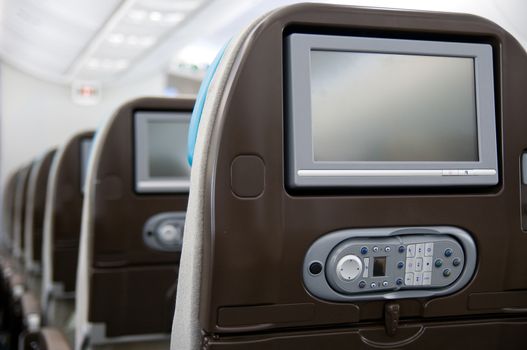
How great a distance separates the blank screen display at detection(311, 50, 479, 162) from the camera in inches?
52.6

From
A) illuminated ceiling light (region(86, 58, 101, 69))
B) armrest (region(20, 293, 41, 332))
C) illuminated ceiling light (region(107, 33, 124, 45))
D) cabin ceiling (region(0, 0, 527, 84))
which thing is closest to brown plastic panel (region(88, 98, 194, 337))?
armrest (region(20, 293, 41, 332))

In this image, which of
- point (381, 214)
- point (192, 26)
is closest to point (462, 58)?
point (381, 214)

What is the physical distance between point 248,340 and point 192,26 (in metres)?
6.15

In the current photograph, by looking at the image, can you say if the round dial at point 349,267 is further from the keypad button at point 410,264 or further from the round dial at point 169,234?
the round dial at point 169,234

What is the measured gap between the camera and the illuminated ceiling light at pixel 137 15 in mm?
6457

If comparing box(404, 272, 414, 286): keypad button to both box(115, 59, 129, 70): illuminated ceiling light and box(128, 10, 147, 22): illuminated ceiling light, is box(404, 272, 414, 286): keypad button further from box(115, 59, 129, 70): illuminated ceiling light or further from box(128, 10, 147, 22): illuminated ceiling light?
box(115, 59, 129, 70): illuminated ceiling light

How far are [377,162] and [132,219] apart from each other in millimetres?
1531

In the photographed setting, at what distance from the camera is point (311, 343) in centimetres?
138

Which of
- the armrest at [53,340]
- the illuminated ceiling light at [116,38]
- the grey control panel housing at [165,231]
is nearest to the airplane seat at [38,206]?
the armrest at [53,340]

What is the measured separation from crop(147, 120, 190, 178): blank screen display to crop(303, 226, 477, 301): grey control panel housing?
4.54 feet

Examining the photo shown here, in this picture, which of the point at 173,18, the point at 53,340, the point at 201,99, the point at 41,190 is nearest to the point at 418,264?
the point at 201,99

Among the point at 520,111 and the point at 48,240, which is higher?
the point at 520,111

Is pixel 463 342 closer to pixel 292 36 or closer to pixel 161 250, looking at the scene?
pixel 292 36

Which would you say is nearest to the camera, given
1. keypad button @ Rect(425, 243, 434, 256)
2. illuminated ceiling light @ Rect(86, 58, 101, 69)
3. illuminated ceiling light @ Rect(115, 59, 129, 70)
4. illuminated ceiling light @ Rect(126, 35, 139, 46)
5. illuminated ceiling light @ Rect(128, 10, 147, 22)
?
keypad button @ Rect(425, 243, 434, 256)
